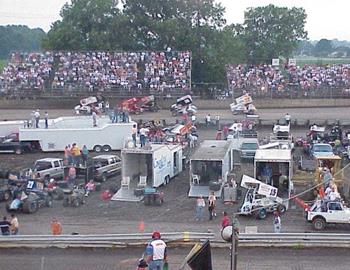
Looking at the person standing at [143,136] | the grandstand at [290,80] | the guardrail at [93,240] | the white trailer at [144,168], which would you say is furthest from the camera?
the grandstand at [290,80]

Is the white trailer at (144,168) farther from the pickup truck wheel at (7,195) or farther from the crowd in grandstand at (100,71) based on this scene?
the crowd in grandstand at (100,71)

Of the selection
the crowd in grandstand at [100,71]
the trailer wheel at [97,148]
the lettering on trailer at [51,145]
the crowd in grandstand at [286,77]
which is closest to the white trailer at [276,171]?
the trailer wheel at [97,148]

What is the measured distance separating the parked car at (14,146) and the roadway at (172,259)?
57.9 feet

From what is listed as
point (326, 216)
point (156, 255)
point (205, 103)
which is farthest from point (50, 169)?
point (205, 103)

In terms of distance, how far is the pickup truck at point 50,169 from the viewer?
28453mm

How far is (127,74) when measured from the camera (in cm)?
5884

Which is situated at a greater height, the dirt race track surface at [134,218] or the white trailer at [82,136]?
the white trailer at [82,136]

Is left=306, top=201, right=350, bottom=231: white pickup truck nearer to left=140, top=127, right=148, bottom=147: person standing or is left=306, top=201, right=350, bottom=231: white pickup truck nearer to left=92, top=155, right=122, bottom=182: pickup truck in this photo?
left=92, top=155, right=122, bottom=182: pickup truck

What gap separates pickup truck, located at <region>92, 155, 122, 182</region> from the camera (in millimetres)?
28641

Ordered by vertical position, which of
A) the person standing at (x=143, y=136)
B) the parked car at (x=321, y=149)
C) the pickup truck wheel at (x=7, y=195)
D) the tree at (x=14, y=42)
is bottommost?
the pickup truck wheel at (x=7, y=195)

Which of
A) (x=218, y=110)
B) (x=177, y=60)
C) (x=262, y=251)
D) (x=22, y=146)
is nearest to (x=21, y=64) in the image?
(x=177, y=60)

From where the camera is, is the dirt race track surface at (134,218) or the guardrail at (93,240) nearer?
the guardrail at (93,240)

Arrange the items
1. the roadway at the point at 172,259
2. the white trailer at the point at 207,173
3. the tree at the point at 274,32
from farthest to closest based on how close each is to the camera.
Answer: the tree at the point at 274,32 → the white trailer at the point at 207,173 → the roadway at the point at 172,259

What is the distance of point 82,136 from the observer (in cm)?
3491
